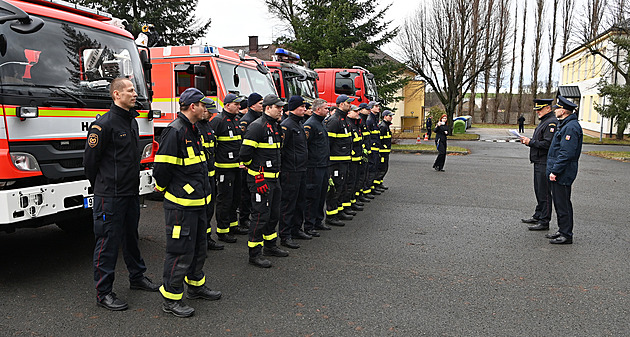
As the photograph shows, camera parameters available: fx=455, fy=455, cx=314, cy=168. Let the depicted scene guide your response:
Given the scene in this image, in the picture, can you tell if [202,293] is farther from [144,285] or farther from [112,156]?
[112,156]

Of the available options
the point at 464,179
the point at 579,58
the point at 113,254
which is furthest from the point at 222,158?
the point at 579,58

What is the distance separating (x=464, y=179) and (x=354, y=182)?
5.58 meters

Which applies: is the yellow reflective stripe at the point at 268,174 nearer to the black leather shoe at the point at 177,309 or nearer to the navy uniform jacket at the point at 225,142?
the navy uniform jacket at the point at 225,142

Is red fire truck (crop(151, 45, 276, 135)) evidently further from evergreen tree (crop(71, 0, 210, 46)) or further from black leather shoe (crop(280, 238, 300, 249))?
evergreen tree (crop(71, 0, 210, 46))

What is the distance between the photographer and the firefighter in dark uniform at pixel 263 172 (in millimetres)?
5297

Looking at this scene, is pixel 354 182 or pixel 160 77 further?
pixel 160 77

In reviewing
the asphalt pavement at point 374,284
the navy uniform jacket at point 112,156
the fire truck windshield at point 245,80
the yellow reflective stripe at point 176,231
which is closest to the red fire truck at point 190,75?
the fire truck windshield at point 245,80

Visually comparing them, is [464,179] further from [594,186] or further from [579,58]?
[579,58]

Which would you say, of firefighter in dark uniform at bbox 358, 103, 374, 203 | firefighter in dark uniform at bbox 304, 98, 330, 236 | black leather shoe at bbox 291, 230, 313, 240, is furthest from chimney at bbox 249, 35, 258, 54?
black leather shoe at bbox 291, 230, 313, 240

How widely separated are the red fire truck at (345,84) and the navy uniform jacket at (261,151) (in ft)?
30.4

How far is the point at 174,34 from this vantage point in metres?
22.2

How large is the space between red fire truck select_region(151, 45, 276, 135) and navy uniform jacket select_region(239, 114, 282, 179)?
3243mm

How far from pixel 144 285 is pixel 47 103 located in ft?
6.80

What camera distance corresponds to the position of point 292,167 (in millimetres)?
5883
